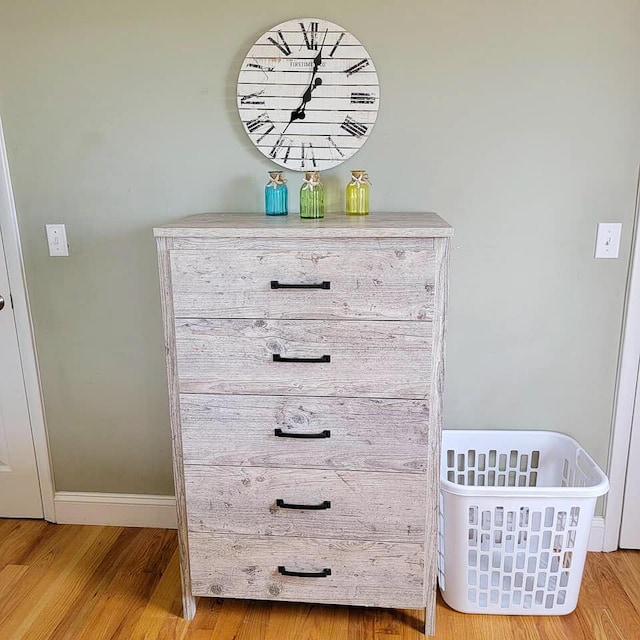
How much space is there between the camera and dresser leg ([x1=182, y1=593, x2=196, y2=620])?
71.1 inches

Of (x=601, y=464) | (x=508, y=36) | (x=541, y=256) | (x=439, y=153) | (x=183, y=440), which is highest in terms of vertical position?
(x=508, y=36)

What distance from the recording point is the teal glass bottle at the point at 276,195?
185cm

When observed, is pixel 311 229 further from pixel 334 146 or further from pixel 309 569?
pixel 309 569

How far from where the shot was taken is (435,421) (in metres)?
1.60

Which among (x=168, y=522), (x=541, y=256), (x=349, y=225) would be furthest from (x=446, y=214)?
(x=168, y=522)

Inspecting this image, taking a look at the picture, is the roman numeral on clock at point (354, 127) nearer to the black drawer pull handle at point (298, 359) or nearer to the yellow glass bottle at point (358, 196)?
the yellow glass bottle at point (358, 196)

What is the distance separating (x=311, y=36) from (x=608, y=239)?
1.12 meters

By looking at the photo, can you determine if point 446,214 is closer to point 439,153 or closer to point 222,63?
point 439,153

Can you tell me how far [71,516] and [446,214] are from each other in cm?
177

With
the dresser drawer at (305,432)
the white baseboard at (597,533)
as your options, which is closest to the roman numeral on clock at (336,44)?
the dresser drawer at (305,432)

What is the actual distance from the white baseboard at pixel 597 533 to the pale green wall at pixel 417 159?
22 centimetres

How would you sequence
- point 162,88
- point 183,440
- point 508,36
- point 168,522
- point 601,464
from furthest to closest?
point 168,522 < point 601,464 < point 162,88 < point 508,36 < point 183,440

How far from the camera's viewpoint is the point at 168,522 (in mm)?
2258

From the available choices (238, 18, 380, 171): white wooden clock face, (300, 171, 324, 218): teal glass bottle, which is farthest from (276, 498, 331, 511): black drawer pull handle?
(238, 18, 380, 171): white wooden clock face
